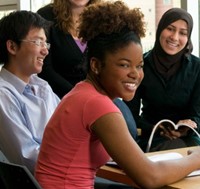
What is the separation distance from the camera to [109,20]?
58.0 inches

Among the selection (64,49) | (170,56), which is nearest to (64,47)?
(64,49)

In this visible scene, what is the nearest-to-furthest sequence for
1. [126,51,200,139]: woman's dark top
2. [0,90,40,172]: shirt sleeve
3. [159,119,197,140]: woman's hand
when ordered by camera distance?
1. [0,90,40,172]: shirt sleeve
2. [159,119,197,140]: woman's hand
3. [126,51,200,139]: woman's dark top

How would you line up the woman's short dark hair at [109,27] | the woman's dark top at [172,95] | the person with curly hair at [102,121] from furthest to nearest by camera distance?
the woman's dark top at [172,95]
the woman's short dark hair at [109,27]
the person with curly hair at [102,121]

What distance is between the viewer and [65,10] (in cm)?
273

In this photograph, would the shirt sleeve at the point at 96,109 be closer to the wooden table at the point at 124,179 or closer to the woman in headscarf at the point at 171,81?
the wooden table at the point at 124,179

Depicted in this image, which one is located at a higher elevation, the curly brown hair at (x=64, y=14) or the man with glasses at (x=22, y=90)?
the curly brown hair at (x=64, y=14)

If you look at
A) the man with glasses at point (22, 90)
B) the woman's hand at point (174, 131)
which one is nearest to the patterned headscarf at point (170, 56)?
the woman's hand at point (174, 131)

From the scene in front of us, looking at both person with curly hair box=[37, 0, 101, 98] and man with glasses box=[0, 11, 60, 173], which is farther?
person with curly hair box=[37, 0, 101, 98]

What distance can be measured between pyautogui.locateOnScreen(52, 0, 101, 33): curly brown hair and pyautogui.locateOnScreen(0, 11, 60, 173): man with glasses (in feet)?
1.90

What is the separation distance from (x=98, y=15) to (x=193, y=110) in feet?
4.80

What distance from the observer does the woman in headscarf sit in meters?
2.81

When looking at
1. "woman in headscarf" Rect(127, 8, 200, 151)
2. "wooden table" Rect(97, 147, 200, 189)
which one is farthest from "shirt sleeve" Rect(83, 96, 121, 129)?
"woman in headscarf" Rect(127, 8, 200, 151)

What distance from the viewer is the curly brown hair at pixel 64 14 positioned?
2713mm

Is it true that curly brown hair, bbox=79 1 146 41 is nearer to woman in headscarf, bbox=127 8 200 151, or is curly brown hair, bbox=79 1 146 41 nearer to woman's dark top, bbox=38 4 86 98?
woman's dark top, bbox=38 4 86 98
